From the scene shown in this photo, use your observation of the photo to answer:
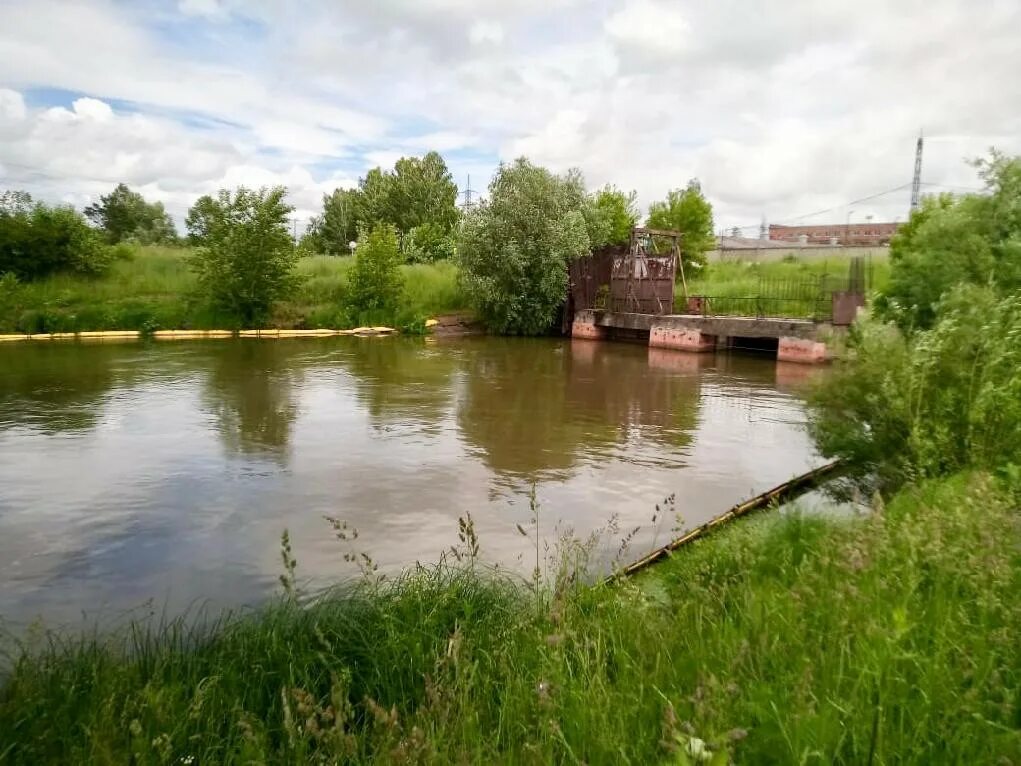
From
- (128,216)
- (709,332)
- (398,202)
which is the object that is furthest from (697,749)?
(128,216)

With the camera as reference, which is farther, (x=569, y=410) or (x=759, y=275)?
(x=759, y=275)

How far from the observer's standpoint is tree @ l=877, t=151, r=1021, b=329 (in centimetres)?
1123

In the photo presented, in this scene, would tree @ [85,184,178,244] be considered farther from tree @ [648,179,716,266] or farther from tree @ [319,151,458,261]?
tree @ [648,179,716,266]

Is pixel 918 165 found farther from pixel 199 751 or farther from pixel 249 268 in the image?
pixel 199 751

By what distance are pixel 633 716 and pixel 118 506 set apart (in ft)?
22.3

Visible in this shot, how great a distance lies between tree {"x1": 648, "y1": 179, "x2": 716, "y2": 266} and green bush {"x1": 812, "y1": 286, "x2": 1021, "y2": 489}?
2519cm

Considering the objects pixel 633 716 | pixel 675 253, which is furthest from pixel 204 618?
pixel 675 253

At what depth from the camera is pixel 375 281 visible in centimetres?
2795

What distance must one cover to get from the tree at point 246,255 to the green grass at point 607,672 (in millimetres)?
22787

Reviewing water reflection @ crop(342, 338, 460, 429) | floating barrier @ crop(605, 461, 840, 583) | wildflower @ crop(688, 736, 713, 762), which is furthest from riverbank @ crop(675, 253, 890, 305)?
wildflower @ crop(688, 736, 713, 762)

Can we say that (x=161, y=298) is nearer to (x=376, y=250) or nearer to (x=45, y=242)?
(x=45, y=242)

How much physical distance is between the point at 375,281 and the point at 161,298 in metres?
8.25

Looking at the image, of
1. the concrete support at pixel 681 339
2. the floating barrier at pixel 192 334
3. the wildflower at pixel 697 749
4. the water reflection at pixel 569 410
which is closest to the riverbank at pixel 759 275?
the concrete support at pixel 681 339

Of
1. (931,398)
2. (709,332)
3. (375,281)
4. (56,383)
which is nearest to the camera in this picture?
(931,398)
